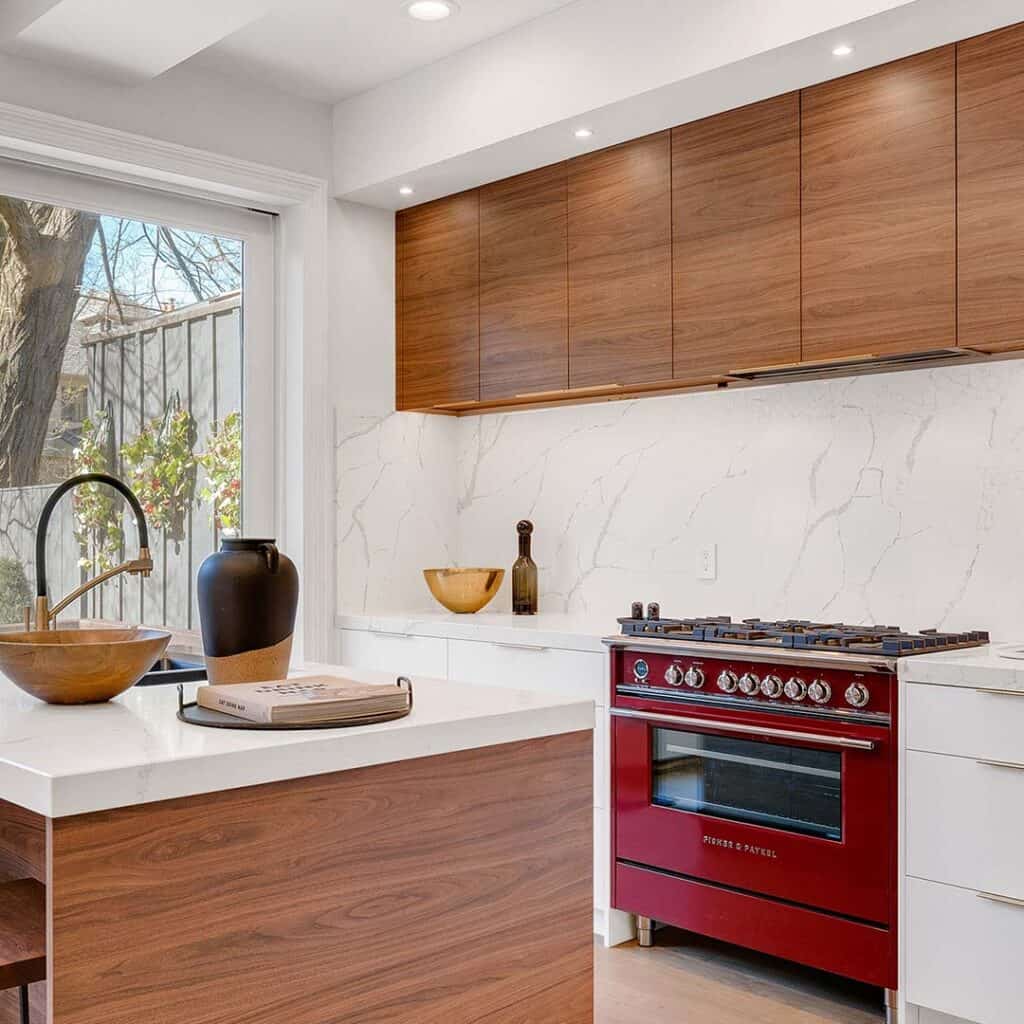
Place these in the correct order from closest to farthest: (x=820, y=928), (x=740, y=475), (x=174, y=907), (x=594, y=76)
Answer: (x=174, y=907), (x=820, y=928), (x=594, y=76), (x=740, y=475)

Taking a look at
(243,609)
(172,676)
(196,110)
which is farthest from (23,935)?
(196,110)

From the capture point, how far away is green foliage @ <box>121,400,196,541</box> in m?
3.96

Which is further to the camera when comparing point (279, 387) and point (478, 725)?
point (279, 387)

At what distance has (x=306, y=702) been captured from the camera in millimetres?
1648

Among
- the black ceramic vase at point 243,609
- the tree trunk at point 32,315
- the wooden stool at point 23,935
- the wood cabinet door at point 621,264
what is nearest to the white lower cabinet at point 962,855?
the wood cabinet door at point 621,264

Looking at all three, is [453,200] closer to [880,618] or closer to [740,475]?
[740,475]

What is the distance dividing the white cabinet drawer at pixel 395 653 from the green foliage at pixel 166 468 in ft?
2.39

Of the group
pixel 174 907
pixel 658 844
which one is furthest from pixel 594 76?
pixel 174 907

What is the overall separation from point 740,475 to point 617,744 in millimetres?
988

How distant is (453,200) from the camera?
13.8ft

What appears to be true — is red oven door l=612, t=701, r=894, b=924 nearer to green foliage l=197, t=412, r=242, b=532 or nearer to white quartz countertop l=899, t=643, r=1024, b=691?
white quartz countertop l=899, t=643, r=1024, b=691

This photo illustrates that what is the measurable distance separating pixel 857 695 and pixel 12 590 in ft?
8.44

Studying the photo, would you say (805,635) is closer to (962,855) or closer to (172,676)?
(962,855)

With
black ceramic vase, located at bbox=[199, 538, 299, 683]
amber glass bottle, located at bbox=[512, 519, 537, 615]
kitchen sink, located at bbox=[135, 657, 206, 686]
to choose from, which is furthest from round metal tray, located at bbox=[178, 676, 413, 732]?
amber glass bottle, located at bbox=[512, 519, 537, 615]
